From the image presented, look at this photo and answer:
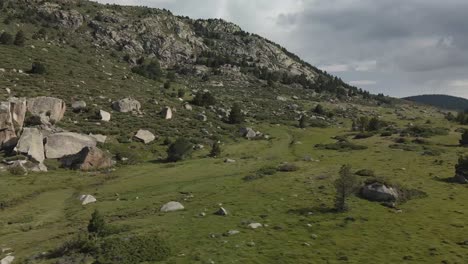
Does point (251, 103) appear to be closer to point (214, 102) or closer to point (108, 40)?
point (214, 102)

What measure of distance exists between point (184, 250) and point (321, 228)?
11566 millimetres

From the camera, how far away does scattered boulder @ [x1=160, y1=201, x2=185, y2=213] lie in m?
39.9

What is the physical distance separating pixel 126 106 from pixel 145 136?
1769 centimetres

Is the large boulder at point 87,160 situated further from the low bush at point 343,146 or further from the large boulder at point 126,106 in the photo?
the low bush at point 343,146

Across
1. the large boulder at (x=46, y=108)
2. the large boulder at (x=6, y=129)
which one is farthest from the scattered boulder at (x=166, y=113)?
the large boulder at (x=6, y=129)

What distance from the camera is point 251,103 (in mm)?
144750

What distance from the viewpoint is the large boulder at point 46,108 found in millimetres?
73312

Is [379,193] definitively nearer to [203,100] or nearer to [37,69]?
[203,100]

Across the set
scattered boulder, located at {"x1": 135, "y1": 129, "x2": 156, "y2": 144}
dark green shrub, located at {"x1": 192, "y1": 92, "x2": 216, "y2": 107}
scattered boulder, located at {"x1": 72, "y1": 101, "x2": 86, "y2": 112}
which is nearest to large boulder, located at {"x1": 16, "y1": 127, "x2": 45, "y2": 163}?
scattered boulder, located at {"x1": 135, "y1": 129, "x2": 156, "y2": 144}

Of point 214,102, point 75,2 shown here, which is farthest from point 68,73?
point 75,2

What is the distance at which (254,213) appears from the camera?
37.9 m

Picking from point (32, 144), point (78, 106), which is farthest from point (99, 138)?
point (78, 106)

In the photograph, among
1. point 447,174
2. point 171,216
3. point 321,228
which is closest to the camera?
point 321,228

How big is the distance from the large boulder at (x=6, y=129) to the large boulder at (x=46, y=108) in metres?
9.45
